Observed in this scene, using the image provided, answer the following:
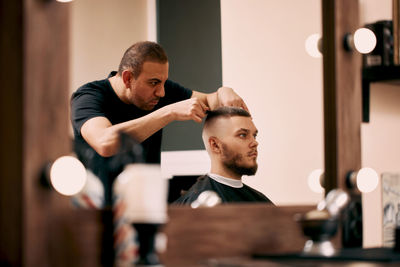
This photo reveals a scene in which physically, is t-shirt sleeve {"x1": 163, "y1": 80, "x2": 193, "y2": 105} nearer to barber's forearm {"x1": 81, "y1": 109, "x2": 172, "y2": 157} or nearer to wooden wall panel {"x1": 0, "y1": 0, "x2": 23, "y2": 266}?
barber's forearm {"x1": 81, "y1": 109, "x2": 172, "y2": 157}

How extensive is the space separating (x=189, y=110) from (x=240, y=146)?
246mm

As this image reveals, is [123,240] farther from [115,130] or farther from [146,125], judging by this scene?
[146,125]

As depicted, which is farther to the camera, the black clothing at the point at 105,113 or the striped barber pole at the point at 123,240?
the black clothing at the point at 105,113

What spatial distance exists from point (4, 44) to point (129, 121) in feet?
1.81

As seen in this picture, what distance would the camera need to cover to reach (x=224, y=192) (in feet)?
7.07

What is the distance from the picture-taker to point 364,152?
2648 mm

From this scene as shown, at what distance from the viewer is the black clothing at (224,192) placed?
210 cm

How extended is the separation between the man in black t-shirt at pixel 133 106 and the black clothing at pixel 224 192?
164 millimetres

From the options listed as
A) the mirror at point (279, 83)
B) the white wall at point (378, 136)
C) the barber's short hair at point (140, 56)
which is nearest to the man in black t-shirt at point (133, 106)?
the barber's short hair at point (140, 56)

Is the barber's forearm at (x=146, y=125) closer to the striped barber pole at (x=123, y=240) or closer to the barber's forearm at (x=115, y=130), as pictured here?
the barber's forearm at (x=115, y=130)

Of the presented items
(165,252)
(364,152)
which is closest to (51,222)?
(165,252)

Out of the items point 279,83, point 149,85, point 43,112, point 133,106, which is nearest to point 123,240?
point 43,112

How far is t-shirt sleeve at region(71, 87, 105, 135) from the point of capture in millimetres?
1788

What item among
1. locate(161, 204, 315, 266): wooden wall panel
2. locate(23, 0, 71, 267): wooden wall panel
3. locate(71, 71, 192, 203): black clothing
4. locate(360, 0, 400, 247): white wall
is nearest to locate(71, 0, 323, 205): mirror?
locate(161, 204, 315, 266): wooden wall panel
